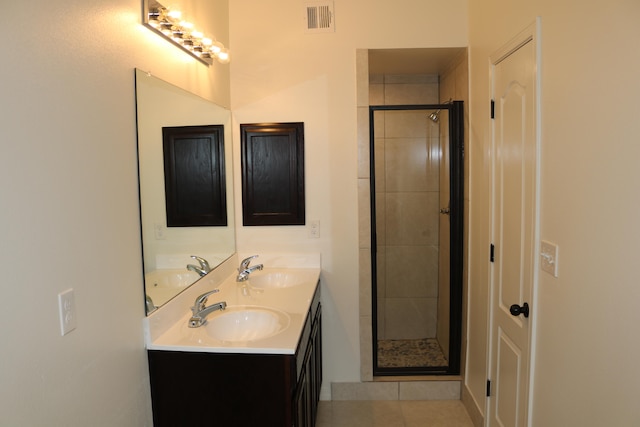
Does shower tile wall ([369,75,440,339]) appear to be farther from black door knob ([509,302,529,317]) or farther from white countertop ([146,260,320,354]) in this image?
black door knob ([509,302,529,317])

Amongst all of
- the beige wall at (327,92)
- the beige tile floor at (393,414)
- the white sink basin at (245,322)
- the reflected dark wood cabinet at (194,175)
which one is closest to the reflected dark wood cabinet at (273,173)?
the beige wall at (327,92)

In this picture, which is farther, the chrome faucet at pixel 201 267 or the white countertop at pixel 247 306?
the chrome faucet at pixel 201 267

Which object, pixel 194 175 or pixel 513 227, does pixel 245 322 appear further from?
pixel 513 227

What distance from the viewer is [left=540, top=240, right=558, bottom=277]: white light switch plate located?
1527 mm

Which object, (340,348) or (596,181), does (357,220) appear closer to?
(340,348)

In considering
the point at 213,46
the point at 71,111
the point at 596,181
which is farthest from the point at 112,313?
the point at 596,181

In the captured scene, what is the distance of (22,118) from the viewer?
995mm

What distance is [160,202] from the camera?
1.79 meters

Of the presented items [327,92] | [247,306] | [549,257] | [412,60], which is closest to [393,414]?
[247,306]

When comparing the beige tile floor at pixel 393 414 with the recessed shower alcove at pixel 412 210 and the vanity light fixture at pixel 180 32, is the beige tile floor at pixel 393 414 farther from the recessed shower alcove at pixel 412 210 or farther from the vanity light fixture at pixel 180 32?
the vanity light fixture at pixel 180 32

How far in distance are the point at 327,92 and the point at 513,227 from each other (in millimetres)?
1474

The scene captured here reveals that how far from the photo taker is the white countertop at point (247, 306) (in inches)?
62.2

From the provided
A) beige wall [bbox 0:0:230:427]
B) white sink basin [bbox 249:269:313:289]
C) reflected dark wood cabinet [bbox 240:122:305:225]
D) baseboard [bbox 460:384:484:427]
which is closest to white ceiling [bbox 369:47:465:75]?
reflected dark wood cabinet [bbox 240:122:305:225]

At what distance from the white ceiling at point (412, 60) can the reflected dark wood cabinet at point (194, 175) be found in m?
1.24
